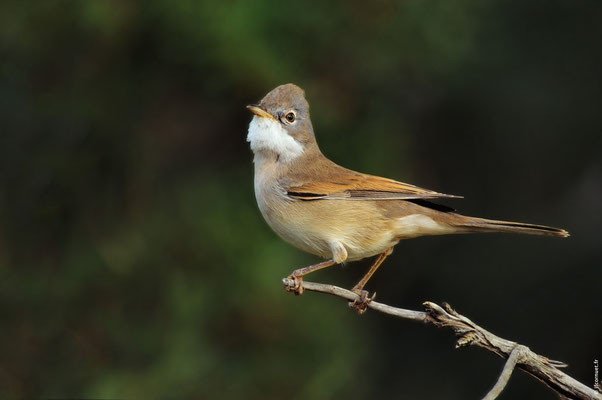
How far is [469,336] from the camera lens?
319cm

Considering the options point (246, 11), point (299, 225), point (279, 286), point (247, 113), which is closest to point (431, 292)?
point (279, 286)

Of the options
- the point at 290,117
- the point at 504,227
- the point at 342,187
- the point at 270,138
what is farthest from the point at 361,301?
the point at 290,117

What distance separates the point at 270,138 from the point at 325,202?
1.90 ft

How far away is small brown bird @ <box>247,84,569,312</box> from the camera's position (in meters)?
4.38

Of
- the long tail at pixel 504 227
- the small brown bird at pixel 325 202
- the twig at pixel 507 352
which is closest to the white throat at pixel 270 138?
the small brown bird at pixel 325 202

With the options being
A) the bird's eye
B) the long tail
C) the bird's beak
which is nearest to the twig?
the long tail

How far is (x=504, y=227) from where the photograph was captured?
13.1 ft

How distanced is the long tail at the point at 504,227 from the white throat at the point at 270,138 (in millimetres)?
1191

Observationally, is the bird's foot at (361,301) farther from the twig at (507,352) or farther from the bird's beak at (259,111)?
the bird's beak at (259,111)

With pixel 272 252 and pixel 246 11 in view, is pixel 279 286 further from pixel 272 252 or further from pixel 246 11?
pixel 246 11

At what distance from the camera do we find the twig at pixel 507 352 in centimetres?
301

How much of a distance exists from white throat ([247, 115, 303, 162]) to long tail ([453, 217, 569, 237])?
1.19 meters

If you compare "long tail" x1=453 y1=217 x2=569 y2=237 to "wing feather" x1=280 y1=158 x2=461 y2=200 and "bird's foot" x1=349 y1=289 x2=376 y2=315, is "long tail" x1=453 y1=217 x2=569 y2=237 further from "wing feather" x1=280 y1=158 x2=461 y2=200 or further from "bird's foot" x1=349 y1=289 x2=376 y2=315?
"bird's foot" x1=349 y1=289 x2=376 y2=315

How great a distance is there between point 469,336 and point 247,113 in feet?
13.2
